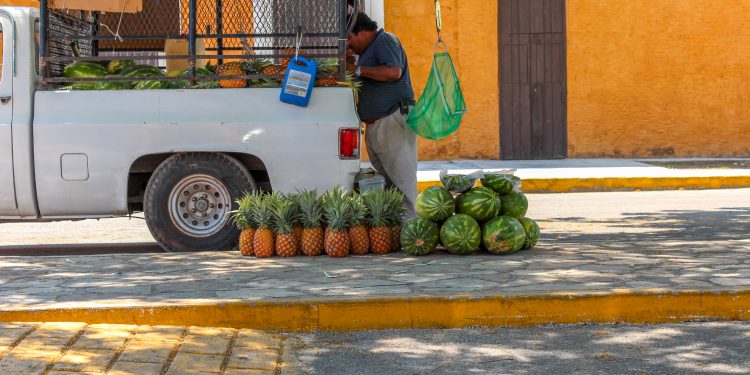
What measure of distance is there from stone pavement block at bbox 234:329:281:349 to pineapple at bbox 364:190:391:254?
7.27 feet

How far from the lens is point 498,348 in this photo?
5641mm

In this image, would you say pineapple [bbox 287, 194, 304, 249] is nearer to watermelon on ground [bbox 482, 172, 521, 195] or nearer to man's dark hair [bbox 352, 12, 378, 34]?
watermelon on ground [bbox 482, 172, 521, 195]

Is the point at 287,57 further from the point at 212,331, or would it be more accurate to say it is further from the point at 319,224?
the point at 212,331

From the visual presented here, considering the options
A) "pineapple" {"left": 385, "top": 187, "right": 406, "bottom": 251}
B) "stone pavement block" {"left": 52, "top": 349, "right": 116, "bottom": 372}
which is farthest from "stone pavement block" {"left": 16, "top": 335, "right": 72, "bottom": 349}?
"pineapple" {"left": 385, "top": 187, "right": 406, "bottom": 251}

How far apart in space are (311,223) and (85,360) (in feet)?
10.3

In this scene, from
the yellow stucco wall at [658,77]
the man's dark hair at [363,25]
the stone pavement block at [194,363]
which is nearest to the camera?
the stone pavement block at [194,363]

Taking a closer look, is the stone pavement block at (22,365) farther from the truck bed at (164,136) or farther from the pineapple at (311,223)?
the truck bed at (164,136)

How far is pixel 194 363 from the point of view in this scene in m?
5.11

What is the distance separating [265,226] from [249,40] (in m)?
2.73

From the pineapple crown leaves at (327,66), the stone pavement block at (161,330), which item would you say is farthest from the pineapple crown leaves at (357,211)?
the stone pavement block at (161,330)

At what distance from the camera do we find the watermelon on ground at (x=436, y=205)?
802cm

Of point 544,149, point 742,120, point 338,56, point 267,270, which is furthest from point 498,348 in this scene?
point 742,120

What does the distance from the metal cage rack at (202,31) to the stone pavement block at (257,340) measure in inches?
129

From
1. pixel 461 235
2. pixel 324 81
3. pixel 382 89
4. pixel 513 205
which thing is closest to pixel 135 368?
pixel 461 235
